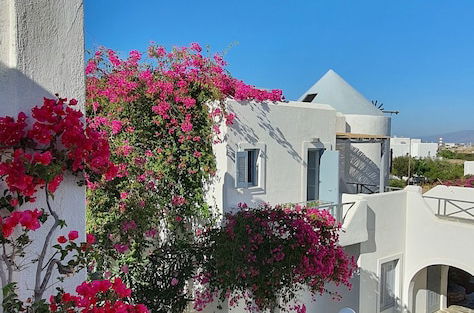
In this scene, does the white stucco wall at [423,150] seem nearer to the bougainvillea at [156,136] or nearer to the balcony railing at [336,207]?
the balcony railing at [336,207]

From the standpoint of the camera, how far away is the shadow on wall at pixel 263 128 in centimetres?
998

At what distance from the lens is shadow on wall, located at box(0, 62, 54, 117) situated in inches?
125

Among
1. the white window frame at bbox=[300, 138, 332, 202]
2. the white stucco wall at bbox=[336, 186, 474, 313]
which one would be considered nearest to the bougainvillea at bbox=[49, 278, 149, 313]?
the white window frame at bbox=[300, 138, 332, 202]

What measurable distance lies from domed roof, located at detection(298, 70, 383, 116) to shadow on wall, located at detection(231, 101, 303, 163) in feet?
25.0

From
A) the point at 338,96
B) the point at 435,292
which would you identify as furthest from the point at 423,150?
the point at 435,292

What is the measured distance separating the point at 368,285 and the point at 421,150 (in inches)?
2236

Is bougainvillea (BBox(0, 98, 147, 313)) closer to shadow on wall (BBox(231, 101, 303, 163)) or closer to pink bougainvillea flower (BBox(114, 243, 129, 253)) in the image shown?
pink bougainvillea flower (BBox(114, 243, 129, 253))

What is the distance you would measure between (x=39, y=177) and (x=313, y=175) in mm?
10124

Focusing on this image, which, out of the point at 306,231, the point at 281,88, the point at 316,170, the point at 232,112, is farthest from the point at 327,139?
the point at 306,231

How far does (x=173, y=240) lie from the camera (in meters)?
9.41

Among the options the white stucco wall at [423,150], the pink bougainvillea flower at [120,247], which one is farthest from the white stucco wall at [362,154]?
the white stucco wall at [423,150]

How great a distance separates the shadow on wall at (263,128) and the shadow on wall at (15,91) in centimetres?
668

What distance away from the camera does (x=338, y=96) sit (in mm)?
18531

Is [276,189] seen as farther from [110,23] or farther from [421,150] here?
[421,150]
